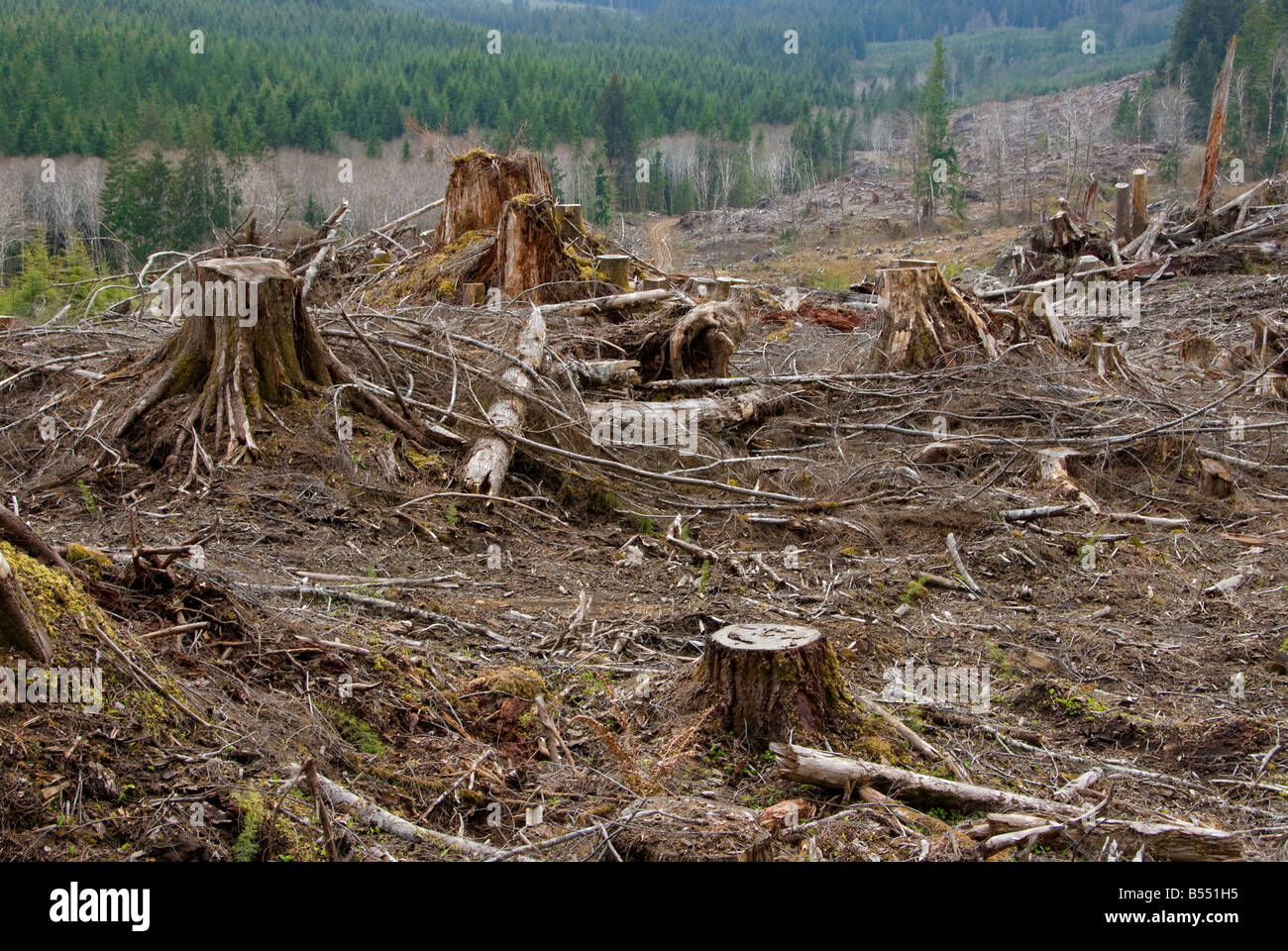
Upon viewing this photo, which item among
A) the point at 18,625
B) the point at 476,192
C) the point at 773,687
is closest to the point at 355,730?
the point at 18,625

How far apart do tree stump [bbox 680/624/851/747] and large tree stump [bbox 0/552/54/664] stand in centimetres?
231

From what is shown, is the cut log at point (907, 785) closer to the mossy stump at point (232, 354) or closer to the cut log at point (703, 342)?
the mossy stump at point (232, 354)

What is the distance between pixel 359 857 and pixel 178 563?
Result: 5.69ft

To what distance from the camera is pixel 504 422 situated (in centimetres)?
743

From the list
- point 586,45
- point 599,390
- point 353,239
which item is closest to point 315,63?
point 586,45

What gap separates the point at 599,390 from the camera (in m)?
8.90

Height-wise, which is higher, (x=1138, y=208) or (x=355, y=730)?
→ (x=1138, y=208)

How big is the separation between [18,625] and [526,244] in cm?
913

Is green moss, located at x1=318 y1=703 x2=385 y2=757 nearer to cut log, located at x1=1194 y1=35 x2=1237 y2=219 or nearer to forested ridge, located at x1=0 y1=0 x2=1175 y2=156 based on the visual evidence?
cut log, located at x1=1194 y1=35 x2=1237 y2=219

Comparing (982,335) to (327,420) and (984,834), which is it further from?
(984,834)

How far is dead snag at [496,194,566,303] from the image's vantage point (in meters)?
11.4

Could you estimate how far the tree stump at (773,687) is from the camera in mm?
3984

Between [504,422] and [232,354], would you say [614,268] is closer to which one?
[504,422]

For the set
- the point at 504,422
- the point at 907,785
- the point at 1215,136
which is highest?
the point at 1215,136
